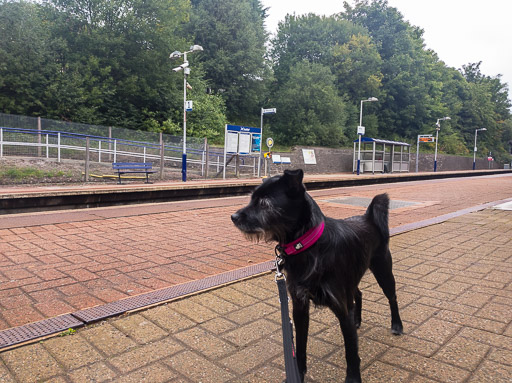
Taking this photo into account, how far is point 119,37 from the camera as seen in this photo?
30188 millimetres

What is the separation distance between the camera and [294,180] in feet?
6.40

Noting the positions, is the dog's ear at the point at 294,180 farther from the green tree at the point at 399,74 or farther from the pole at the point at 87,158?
the green tree at the point at 399,74

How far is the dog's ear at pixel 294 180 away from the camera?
1933 mm

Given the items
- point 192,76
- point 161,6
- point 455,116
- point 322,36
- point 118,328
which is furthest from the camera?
point 455,116

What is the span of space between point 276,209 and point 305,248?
279 mm

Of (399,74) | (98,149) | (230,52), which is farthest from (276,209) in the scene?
(399,74)

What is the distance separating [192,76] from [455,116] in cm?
5356

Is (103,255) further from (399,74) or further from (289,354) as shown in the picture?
(399,74)

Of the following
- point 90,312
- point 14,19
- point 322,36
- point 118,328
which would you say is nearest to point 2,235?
point 90,312

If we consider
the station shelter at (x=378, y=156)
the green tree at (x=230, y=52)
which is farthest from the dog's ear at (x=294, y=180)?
the green tree at (x=230, y=52)

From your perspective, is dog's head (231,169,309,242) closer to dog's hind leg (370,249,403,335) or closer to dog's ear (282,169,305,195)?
dog's ear (282,169,305,195)

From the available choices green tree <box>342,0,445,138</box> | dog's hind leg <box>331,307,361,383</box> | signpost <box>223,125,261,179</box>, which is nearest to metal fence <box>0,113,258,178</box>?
signpost <box>223,125,261,179</box>

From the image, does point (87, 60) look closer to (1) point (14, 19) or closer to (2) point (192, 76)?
(1) point (14, 19)

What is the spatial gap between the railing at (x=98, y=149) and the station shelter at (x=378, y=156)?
1695 cm
